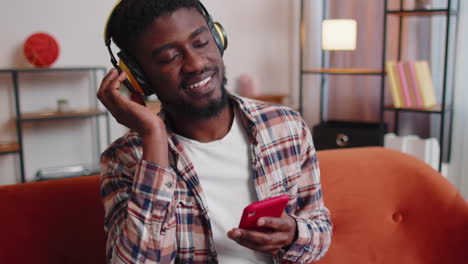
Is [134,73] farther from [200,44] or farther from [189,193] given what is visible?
[189,193]

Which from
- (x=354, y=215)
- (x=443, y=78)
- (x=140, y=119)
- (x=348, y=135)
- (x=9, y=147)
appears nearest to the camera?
(x=140, y=119)

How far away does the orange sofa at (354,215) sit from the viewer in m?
1.17

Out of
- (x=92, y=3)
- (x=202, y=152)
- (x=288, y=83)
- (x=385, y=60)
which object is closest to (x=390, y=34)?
(x=385, y=60)

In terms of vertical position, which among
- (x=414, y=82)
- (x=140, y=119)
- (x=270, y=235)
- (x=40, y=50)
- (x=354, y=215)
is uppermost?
(x=40, y=50)

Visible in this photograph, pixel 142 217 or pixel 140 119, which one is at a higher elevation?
pixel 140 119

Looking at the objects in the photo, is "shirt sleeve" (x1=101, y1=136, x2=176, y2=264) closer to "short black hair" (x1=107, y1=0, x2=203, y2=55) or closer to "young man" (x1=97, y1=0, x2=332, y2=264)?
"young man" (x1=97, y1=0, x2=332, y2=264)

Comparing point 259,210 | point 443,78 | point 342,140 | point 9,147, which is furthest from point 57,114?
point 259,210

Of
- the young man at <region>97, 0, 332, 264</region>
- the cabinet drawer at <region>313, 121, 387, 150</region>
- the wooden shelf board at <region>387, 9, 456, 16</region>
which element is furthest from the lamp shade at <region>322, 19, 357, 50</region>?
the young man at <region>97, 0, 332, 264</region>

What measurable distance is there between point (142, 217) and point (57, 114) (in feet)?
8.11

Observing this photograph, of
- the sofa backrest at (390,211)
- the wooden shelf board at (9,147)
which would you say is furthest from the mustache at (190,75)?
the wooden shelf board at (9,147)

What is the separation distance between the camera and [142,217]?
993 mm

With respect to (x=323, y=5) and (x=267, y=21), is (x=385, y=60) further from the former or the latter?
(x=267, y=21)

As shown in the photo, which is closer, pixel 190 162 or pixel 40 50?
pixel 190 162

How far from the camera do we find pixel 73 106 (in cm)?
352
